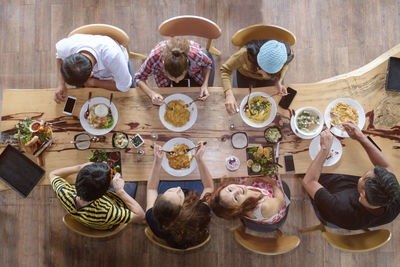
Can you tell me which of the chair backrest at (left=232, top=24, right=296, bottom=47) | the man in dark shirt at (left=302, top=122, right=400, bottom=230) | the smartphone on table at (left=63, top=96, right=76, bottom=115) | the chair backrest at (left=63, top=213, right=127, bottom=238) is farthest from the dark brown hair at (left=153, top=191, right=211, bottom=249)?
the chair backrest at (left=232, top=24, right=296, bottom=47)

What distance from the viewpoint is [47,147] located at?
2.17 meters

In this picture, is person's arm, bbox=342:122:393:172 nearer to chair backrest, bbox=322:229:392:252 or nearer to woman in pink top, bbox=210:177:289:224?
chair backrest, bbox=322:229:392:252

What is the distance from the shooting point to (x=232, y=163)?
2170 mm

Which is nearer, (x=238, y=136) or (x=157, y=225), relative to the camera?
(x=157, y=225)

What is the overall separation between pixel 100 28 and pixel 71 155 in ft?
3.57

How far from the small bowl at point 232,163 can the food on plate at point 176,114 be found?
464 mm

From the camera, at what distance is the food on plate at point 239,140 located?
7.23 ft

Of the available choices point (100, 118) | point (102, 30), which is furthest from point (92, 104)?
point (102, 30)

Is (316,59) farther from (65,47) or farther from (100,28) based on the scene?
(65,47)

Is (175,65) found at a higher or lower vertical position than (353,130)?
higher

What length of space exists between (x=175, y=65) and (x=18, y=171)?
1480 millimetres

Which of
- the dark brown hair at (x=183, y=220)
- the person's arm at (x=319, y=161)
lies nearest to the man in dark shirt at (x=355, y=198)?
the person's arm at (x=319, y=161)

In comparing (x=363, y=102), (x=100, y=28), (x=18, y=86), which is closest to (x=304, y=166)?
(x=363, y=102)

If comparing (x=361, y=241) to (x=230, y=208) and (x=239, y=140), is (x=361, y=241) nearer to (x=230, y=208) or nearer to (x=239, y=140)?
(x=230, y=208)
